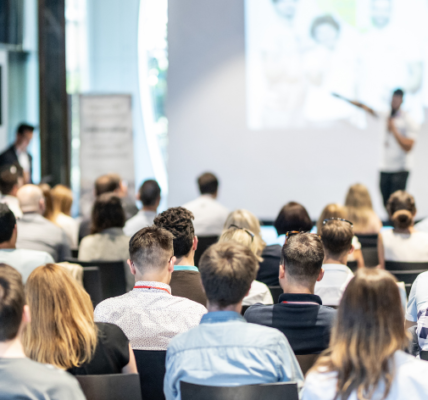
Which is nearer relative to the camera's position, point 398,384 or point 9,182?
point 398,384

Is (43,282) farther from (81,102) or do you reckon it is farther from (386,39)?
(386,39)

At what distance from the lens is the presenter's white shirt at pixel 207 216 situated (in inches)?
189

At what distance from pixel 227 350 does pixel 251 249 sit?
4.64 ft

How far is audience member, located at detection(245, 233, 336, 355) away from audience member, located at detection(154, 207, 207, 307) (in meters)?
0.53

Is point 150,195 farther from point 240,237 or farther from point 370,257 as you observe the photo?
point 370,257

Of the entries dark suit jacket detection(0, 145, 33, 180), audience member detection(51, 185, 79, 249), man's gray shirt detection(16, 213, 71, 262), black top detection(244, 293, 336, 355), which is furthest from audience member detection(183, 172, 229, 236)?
dark suit jacket detection(0, 145, 33, 180)

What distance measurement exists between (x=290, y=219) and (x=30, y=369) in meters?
2.36

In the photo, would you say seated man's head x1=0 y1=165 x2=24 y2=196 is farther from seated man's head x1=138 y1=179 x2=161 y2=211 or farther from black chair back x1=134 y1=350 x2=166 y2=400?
black chair back x1=134 y1=350 x2=166 y2=400

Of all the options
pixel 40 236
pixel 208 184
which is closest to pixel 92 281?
pixel 40 236

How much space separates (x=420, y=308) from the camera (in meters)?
2.23

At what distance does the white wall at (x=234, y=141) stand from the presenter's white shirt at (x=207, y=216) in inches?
119

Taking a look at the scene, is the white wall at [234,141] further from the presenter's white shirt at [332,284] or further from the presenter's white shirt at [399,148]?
the presenter's white shirt at [332,284]

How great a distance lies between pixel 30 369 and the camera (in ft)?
4.50

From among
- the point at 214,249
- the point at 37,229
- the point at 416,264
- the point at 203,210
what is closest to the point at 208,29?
the point at 203,210
